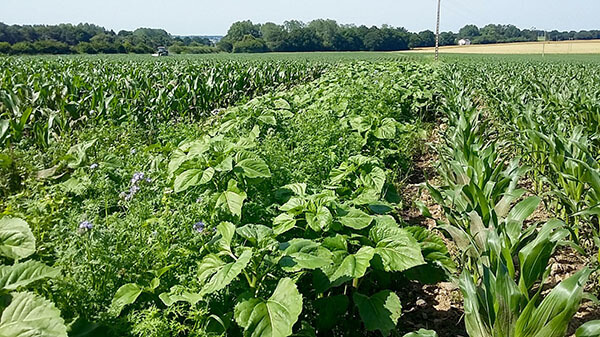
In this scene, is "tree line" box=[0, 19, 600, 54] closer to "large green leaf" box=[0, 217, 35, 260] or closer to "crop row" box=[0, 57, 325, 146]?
"crop row" box=[0, 57, 325, 146]

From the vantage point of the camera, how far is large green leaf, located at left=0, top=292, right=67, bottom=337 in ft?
4.86

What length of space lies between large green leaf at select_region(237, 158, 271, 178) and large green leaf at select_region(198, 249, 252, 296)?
0.82 metres

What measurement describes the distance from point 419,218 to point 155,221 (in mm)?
2993

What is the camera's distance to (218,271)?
6.93 ft

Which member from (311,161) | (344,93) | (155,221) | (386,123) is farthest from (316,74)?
(155,221)

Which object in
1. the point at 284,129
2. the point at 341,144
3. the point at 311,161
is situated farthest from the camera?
the point at 284,129

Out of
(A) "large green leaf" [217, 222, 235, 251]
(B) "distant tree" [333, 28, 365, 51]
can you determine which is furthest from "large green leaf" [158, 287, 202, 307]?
(B) "distant tree" [333, 28, 365, 51]

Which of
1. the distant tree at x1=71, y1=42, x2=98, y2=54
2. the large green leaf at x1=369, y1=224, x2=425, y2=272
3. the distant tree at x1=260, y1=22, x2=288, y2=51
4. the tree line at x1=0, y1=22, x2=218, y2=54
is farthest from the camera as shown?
the distant tree at x1=260, y1=22, x2=288, y2=51

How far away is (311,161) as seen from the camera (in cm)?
397

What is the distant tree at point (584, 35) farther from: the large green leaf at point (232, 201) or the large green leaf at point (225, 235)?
the large green leaf at point (225, 235)

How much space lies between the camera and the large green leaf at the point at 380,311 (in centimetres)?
242

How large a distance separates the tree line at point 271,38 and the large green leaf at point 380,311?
57.0 meters

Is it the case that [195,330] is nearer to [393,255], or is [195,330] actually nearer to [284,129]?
[393,255]

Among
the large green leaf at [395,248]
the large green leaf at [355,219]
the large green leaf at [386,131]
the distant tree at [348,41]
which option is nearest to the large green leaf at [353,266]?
the large green leaf at [395,248]
